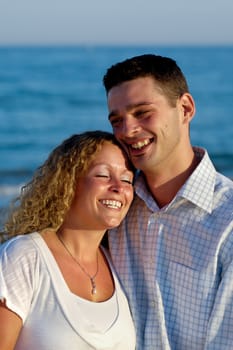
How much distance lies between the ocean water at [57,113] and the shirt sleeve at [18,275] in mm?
6019

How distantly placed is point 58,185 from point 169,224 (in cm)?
48

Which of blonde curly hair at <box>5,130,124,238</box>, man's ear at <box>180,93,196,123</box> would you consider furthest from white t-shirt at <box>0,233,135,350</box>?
man's ear at <box>180,93,196,123</box>

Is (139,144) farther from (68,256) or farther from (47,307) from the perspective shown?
(47,307)

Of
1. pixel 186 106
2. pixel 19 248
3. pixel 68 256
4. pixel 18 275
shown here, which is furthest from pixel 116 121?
pixel 18 275

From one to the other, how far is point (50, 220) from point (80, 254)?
0.60 feet

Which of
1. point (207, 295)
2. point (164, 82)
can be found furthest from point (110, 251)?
point (164, 82)

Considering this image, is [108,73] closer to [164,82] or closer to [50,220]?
[164,82]

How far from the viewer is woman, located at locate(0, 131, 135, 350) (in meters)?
A: 2.96

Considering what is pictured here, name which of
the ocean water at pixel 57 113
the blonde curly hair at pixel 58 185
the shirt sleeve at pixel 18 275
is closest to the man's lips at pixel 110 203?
the blonde curly hair at pixel 58 185

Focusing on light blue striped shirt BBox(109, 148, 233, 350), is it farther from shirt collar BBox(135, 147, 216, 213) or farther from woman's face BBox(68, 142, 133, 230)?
woman's face BBox(68, 142, 133, 230)

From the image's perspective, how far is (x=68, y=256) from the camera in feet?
10.6

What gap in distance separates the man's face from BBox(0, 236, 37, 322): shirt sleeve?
61 centimetres

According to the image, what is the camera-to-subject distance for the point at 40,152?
1602 centimetres

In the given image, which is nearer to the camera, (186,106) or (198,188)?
(198,188)
